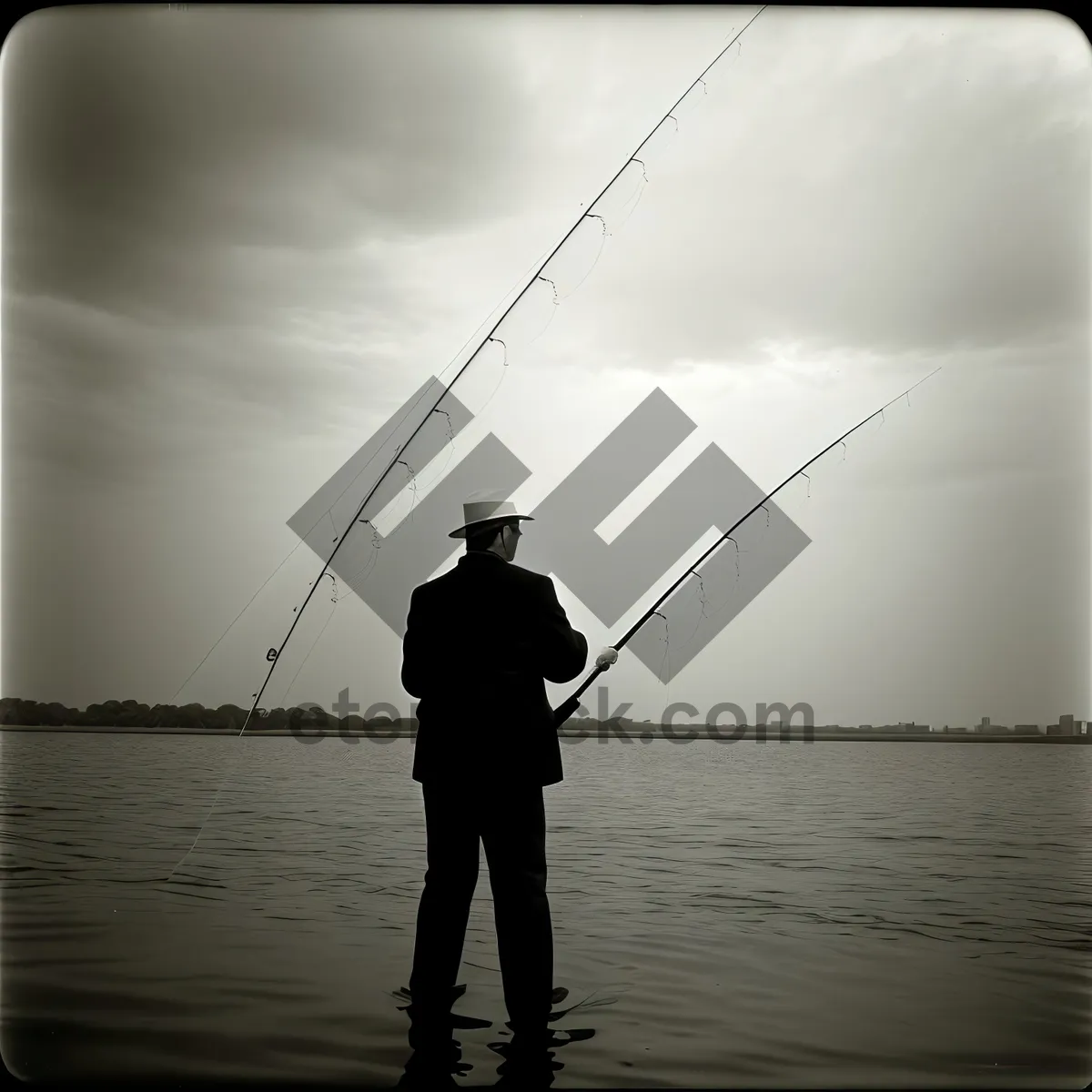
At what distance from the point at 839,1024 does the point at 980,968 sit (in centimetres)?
120

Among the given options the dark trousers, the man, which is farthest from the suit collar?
the dark trousers

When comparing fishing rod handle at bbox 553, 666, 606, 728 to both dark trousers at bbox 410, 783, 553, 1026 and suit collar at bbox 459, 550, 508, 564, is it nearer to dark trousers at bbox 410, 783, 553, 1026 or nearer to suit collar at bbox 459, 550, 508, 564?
dark trousers at bbox 410, 783, 553, 1026

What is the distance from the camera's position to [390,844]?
28.0 ft

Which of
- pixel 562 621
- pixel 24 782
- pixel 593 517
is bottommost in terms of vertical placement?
pixel 24 782

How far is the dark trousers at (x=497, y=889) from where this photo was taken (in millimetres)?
3689

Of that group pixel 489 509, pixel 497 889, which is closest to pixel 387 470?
pixel 489 509

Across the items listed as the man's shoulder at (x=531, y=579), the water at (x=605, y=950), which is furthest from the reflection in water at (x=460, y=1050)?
the man's shoulder at (x=531, y=579)

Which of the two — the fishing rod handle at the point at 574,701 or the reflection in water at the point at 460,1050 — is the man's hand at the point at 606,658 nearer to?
the fishing rod handle at the point at 574,701

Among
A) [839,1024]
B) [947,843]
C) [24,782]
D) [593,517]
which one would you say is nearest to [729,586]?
[593,517]

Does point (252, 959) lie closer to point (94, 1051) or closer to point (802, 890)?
point (94, 1051)

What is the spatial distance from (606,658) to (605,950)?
1.44 m

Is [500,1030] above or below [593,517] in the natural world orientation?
below

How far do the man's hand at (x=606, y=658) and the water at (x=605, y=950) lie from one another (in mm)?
1231

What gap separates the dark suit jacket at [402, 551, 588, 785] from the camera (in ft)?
12.5
